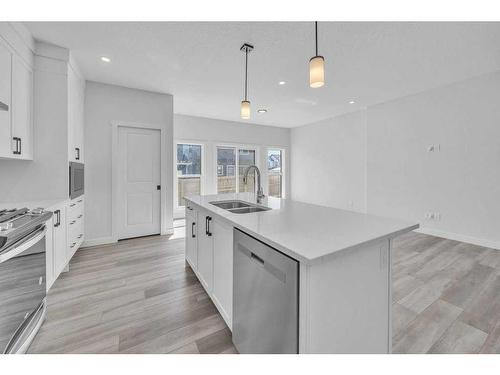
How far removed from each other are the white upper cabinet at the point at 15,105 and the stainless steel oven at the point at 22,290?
0.96 meters

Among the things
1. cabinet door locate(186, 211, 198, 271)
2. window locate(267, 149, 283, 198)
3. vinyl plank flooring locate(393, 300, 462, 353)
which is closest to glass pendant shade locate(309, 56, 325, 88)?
cabinet door locate(186, 211, 198, 271)

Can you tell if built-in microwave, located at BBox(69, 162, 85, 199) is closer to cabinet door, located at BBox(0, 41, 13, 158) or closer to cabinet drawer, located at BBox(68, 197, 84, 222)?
cabinet drawer, located at BBox(68, 197, 84, 222)

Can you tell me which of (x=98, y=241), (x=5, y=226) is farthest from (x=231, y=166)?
(x=5, y=226)

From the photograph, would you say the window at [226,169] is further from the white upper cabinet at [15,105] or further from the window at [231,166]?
the white upper cabinet at [15,105]

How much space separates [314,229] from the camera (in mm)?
1223

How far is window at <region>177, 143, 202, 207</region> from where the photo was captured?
5.70 metres

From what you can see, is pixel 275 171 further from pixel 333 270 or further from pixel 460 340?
pixel 333 270

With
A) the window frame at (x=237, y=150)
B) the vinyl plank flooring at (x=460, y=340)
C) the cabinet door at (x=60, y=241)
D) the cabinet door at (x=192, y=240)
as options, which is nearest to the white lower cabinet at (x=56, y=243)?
the cabinet door at (x=60, y=241)

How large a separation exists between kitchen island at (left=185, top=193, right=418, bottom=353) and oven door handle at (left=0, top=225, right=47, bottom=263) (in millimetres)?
1176

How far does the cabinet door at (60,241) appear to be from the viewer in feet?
7.04

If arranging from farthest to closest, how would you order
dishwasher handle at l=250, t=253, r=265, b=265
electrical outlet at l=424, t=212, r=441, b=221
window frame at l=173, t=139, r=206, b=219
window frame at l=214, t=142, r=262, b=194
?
window frame at l=214, t=142, r=262, b=194 → window frame at l=173, t=139, r=206, b=219 → electrical outlet at l=424, t=212, r=441, b=221 → dishwasher handle at l=250, t=253, r=265, b=265

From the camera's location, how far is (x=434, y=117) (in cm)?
377
